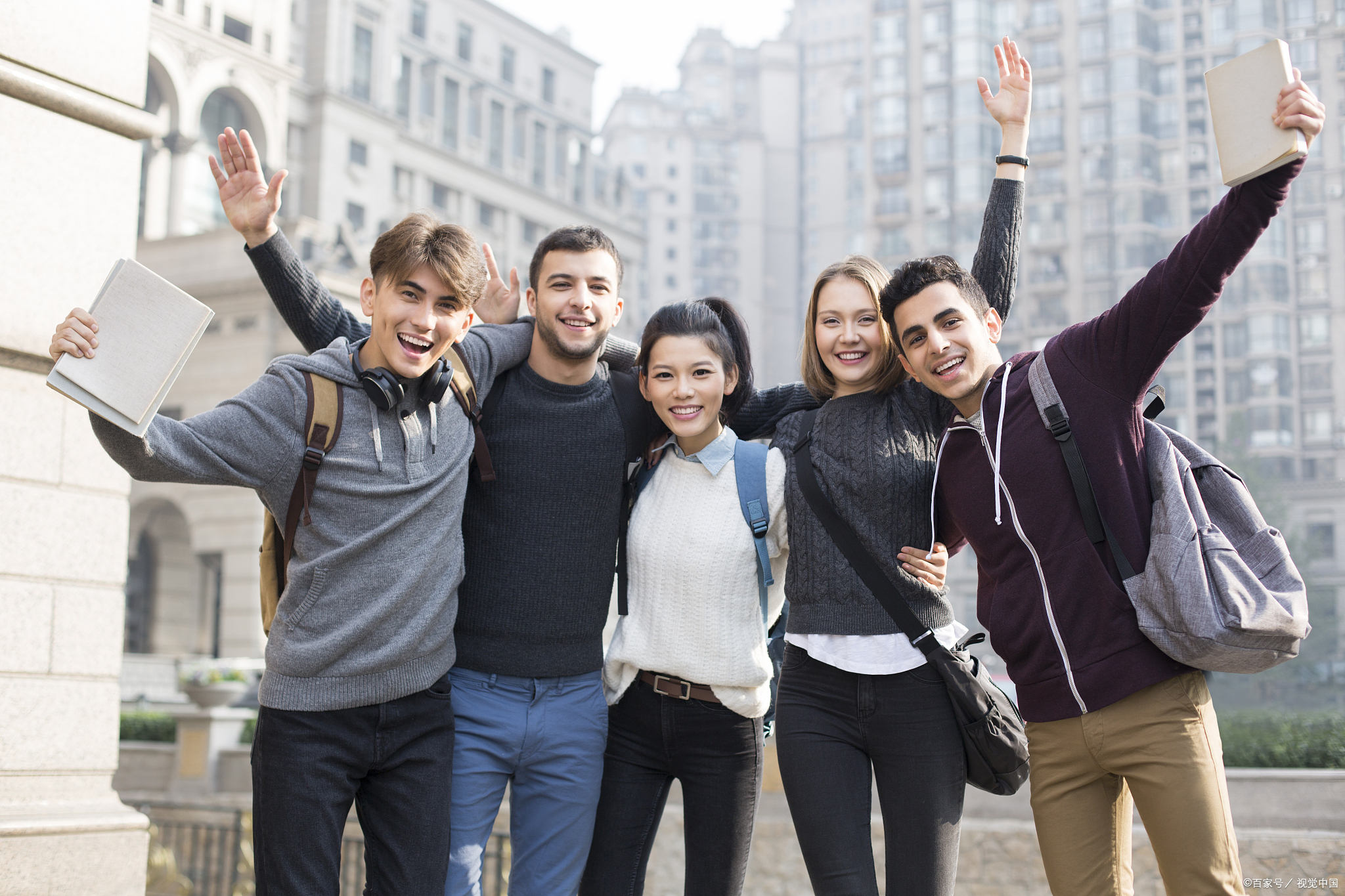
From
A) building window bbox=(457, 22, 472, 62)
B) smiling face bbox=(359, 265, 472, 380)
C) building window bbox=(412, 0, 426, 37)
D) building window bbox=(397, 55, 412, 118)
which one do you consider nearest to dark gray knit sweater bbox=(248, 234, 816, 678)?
smiling face bbox=(359, 265, 472, 380)

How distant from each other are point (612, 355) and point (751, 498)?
926 millimetres

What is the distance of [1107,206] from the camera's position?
52688mm

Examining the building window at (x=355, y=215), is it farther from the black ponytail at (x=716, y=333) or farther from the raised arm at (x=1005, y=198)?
the raised arm at (x=1005, y=198)

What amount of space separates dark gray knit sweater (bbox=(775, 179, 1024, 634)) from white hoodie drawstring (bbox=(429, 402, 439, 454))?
1.18 metres

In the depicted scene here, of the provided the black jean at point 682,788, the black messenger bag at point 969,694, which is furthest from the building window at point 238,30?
the black messenger bag at point 969,694

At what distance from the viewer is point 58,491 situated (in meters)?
4.42

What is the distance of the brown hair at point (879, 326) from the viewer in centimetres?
359

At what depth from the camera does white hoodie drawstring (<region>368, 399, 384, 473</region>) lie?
10.2 ft

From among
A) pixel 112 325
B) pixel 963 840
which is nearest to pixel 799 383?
pixel 112 325

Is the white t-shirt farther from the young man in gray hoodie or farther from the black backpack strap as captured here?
the young man in gray hoodie

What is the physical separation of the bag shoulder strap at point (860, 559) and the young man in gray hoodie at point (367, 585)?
3.77ft

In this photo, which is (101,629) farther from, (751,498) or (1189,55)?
(1189,55)

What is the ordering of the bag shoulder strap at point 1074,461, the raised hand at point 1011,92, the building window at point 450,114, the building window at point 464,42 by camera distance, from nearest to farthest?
1. the bag shoulder strap at point 1074,461
2. the raised hand at point 1011,92
3. the building window at point 450,114
4. the building window at point 464,42

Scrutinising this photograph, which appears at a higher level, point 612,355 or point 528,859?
point 612,355
